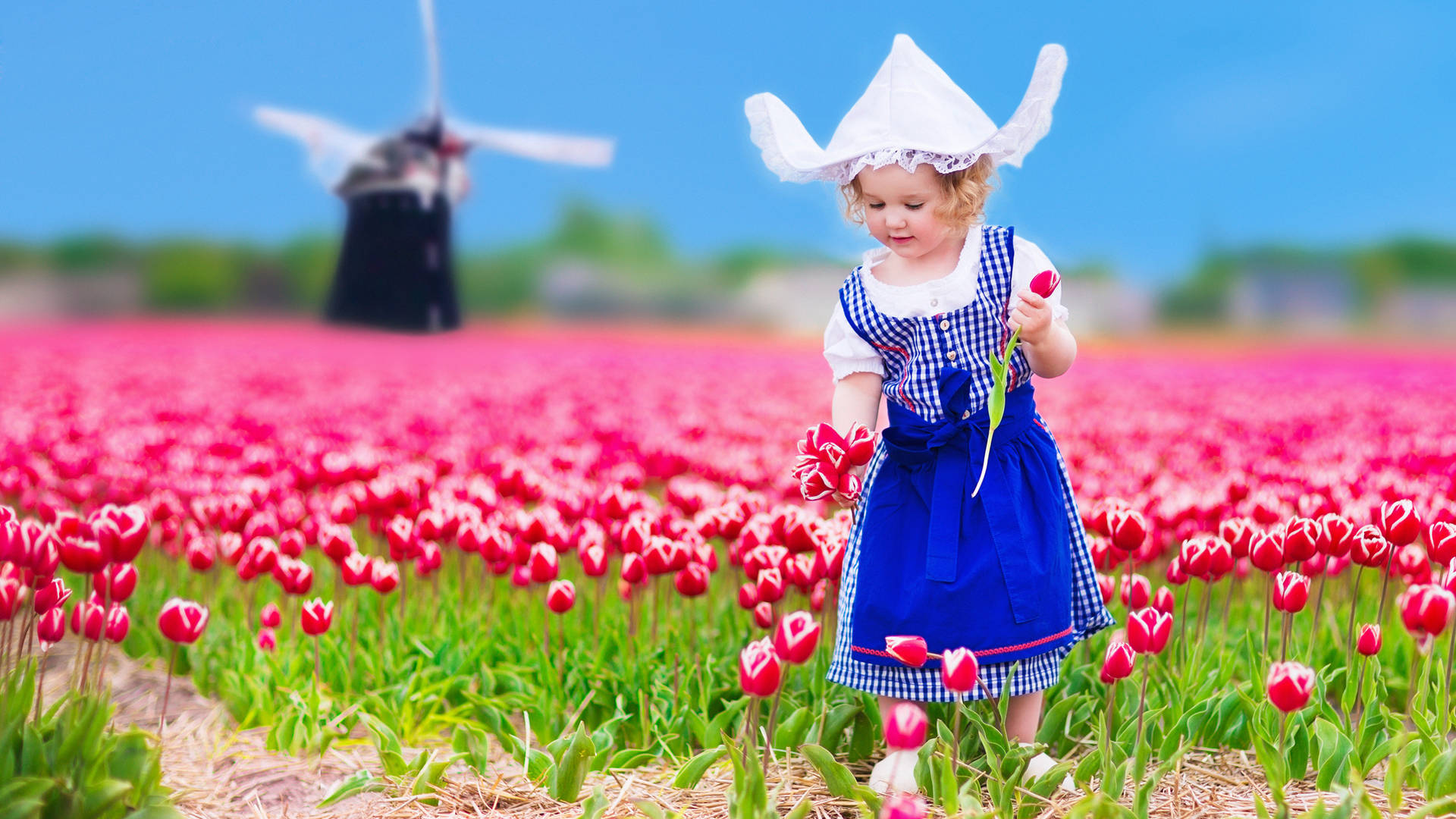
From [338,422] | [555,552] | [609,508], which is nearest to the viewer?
[555,552]

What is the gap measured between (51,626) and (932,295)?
6.98ft

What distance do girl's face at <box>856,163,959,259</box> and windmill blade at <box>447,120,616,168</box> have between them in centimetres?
1168

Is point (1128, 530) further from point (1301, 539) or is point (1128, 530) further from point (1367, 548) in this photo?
point (1367, 548)

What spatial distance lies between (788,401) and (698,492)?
4714 mm

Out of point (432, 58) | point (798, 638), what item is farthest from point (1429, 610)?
point (432, 58)

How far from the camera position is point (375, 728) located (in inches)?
122

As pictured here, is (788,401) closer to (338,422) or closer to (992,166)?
(338,422)

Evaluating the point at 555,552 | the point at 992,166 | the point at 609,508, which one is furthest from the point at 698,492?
the point at 992,166

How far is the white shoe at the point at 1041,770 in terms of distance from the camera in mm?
2729

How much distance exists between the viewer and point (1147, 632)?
250 cm

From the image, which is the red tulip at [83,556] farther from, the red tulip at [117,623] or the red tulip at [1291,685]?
the red tulip at [1291,685]

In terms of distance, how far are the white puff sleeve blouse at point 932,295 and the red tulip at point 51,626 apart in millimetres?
1868

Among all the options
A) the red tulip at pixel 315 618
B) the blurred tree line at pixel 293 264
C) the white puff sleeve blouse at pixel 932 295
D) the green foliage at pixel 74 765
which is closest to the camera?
the green foliage at pixel 74 765

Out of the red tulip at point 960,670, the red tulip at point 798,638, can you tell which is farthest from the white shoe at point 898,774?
the red tulip at point 798,638
